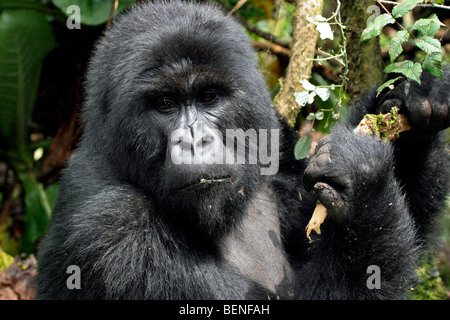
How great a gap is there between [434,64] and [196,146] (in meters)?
1.35

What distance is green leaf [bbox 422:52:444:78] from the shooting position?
9.75 ft

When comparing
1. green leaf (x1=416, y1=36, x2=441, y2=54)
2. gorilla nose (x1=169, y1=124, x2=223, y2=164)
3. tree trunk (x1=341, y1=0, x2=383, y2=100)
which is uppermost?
green leaf (x1=416, y1=36, x2=441, y2=54)

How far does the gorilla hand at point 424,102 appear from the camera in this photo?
3191 millimetres

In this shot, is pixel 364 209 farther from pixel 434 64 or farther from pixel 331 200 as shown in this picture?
pixel 434 64

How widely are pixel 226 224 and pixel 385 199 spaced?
36.6 inches

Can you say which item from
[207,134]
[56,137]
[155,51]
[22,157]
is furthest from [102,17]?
[207,134]

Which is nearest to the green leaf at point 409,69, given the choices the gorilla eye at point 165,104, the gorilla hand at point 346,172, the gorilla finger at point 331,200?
the gorilla hand at point 346,172

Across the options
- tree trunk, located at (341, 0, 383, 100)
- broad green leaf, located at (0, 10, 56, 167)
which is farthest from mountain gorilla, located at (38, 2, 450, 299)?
broad green leaf, located at (0, 10, 56, 167)

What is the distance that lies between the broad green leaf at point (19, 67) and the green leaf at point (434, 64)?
179 inches

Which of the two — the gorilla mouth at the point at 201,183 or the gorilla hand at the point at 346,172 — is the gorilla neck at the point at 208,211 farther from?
the gorilla hand at the point at 346,172

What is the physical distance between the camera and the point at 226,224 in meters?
3.31

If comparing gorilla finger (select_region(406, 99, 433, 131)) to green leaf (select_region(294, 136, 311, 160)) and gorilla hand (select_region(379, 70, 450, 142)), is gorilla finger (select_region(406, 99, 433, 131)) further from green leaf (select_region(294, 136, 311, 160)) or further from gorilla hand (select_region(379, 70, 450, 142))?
green leaf (select_region(294, 136, 311, 160))

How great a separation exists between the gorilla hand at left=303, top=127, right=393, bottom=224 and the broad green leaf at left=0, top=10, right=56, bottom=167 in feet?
13.6

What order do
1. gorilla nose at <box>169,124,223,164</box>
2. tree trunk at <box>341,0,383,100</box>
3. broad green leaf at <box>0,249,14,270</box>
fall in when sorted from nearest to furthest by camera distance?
gorilla nose at <box>169,124,223,164</box>
tree trunk at <box>341,0,383,100</box>
broad green leaf at <box>0,249,14,270</box>
